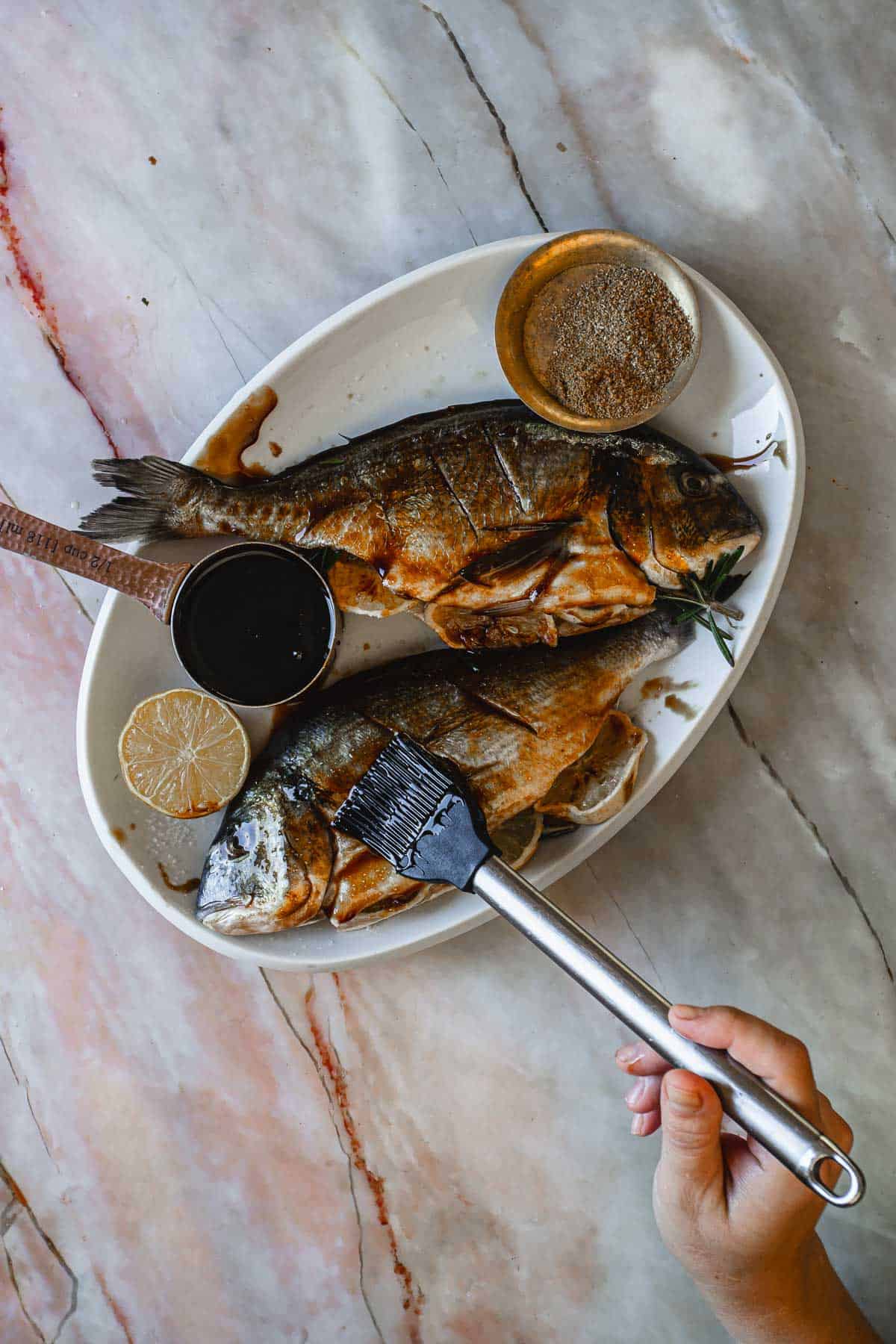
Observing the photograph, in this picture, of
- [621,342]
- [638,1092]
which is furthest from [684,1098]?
[621,342]

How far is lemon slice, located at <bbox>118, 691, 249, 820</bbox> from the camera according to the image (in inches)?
79.7

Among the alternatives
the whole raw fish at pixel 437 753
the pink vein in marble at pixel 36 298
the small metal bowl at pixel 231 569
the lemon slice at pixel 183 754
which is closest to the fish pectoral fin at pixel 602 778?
the whole raw fish at pixel 437 753

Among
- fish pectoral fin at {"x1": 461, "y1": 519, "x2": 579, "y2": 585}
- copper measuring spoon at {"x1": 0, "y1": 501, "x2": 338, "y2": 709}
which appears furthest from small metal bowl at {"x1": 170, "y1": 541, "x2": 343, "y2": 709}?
fish pectoral fin at {"x1": 461, "y1": 519, "x2": 579, "y2": 585}

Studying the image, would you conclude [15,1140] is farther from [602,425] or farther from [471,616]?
[602,425]

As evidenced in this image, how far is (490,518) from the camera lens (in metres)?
1.95

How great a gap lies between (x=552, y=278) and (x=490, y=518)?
0.56 m

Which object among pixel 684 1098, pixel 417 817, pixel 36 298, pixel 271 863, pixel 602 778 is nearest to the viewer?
pixel 684 1098

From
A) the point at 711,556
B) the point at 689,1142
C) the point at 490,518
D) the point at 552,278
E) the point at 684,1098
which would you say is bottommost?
the point at 689,1142

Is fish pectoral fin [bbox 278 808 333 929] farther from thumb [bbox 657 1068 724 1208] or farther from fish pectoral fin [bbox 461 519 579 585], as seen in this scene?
thumb [bbox 657 1068 724 1208]

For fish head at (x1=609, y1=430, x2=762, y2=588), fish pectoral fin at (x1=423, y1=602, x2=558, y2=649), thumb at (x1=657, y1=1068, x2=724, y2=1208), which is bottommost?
thumb at (x1=657, y1=1068, x2=724, y2=1208)

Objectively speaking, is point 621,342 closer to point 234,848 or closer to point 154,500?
point 154,500

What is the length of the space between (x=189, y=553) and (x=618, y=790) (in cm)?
112

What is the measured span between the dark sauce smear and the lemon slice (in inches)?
5.2

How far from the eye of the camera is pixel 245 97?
2.22m
